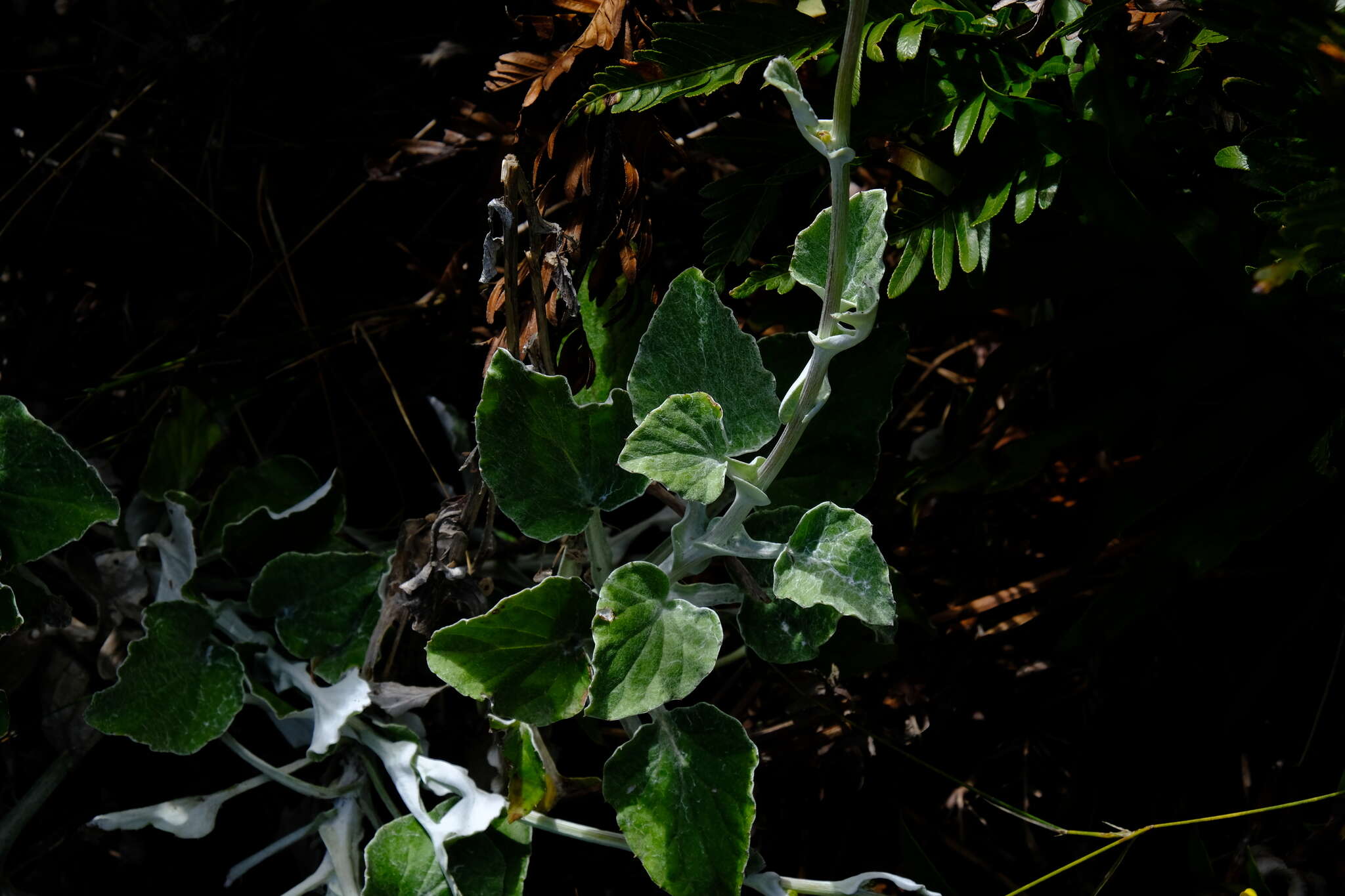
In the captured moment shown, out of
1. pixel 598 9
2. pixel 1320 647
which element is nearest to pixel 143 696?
pixel 598 9

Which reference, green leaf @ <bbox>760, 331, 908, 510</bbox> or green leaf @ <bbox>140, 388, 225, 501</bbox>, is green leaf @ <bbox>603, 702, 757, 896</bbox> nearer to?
green leaf @ <bbox>760, 331, 908, 510</bbox>

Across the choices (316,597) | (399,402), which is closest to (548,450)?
(316,597)

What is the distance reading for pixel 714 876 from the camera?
1023mm

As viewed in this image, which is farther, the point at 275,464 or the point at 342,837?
the point at 275,464

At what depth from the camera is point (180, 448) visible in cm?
148

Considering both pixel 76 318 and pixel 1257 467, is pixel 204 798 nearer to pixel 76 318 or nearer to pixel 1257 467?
pixel 76 318

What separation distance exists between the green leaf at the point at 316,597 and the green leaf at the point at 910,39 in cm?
87

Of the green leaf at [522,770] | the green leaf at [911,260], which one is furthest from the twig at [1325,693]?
the green leaf at [522,770]

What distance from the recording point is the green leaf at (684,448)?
93cm

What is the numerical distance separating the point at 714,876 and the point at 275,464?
84 centimetres

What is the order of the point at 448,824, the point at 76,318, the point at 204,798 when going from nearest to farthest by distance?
1. the point at 448,824
2. the point at 204,798
3. the point at 76,318

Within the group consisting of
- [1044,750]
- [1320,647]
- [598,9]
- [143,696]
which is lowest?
[1044,750]

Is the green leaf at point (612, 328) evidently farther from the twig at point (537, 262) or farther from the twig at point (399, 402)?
the twig at point (399, 402)


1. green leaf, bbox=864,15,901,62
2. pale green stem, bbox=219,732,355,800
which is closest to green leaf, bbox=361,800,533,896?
pale green stem, bbox=219,732,355,800
